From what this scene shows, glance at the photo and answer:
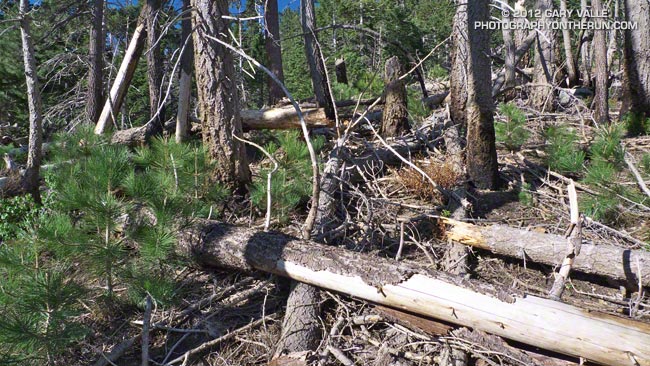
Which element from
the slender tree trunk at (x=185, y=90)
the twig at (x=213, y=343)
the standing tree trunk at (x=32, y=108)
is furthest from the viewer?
the slender tree trunk at (x=185, y=90)

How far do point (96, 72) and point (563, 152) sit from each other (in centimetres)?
710

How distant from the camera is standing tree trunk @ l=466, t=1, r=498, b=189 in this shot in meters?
4.53

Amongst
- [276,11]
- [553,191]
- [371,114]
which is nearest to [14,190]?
[371,114]

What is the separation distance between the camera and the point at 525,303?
8.64ft

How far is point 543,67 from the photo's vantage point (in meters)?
8.72

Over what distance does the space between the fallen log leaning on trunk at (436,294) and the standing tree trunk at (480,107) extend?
6.90 feet

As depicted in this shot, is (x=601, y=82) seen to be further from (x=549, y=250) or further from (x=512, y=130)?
(x=549, y=250)

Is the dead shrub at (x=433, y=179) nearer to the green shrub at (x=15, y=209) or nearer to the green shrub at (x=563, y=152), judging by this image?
the green shrub at (x=563, y=152)

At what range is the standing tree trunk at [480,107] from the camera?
14.9 ft

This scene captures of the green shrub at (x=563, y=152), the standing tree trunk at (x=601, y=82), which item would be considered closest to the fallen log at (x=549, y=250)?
the green shrub at (x=563, y=152)

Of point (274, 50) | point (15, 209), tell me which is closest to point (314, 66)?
point (274, 50)

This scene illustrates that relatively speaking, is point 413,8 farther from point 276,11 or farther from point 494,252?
point 494,252

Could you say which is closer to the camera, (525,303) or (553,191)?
(525,303)

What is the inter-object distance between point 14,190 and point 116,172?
4.17m
